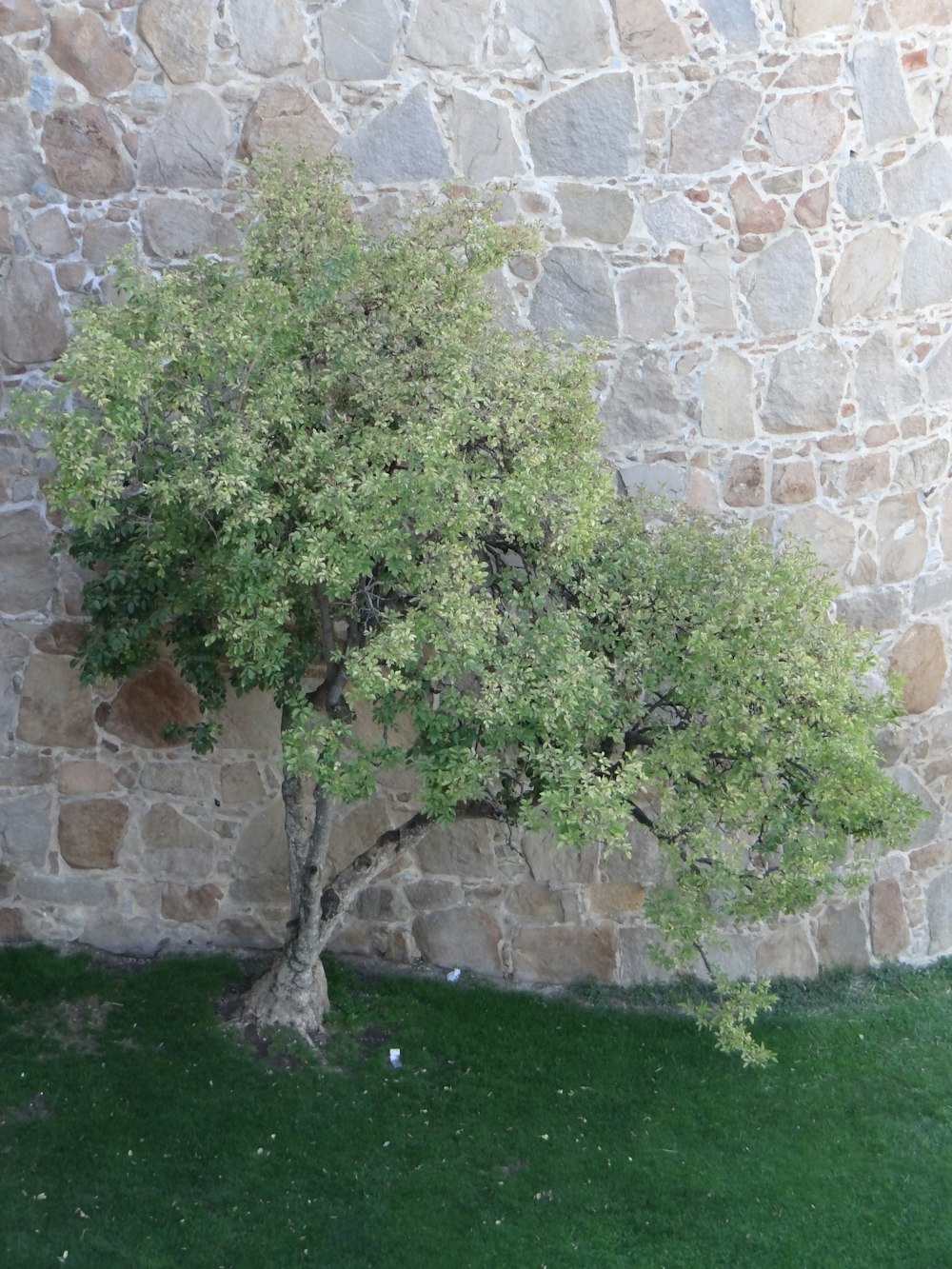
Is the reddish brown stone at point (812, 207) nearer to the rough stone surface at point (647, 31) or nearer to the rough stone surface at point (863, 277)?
the rough stone surface at point (863, 277)

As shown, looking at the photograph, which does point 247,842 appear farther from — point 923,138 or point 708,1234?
point 923,138

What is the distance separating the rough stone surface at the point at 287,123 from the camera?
6.14 m

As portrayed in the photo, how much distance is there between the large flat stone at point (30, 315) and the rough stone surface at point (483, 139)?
2.15m

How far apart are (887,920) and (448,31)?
528cm

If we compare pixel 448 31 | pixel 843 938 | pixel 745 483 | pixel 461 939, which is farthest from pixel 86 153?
pixel 843 938

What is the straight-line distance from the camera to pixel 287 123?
616cm

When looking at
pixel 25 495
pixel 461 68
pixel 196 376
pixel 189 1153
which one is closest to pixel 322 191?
pixel 196 376

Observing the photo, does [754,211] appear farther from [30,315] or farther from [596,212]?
[30,315]

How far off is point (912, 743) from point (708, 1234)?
3010 mm

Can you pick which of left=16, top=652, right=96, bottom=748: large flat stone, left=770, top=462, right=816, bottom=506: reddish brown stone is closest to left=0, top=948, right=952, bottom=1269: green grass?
left=16, top=652, right=96, bottom=748: large flat stone

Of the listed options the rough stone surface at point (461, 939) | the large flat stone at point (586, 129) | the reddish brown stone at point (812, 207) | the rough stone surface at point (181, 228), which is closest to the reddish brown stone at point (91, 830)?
the rough stone surface at point (461, 939)

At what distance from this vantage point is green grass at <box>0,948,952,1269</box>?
520 centimetres

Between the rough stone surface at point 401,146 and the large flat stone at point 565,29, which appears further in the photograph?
the rough stone surface at point 401,146

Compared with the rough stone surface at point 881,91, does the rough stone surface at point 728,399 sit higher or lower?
lower
